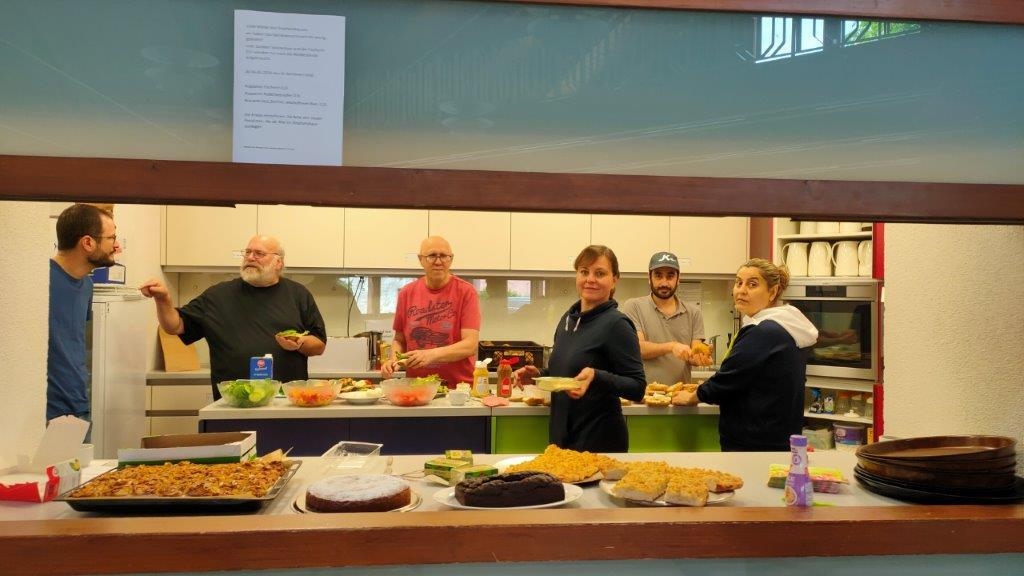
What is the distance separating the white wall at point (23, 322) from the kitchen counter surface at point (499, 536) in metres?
0.33

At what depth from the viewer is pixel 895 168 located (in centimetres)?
141

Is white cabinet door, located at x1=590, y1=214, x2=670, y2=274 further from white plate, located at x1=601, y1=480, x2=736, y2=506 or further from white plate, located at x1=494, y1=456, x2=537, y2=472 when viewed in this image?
white plate, located at x1=601, y1=480, x2=736, y2=506

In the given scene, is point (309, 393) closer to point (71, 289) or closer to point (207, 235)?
point (71, 289)

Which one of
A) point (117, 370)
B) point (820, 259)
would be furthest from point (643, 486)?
point (820, 259)

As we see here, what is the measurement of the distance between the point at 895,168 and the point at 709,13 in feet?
1.58

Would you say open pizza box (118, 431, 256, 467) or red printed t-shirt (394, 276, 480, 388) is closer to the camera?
open pizza box (118, 431, 256, 467)

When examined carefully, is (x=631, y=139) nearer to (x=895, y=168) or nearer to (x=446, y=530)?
(x=895, y=168)

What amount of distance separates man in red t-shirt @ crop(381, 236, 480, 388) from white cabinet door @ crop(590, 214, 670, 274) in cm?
204

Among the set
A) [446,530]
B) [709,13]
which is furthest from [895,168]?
[446,530]

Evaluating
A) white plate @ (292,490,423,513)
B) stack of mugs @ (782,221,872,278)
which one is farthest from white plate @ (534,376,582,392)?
stack of mugs @ (782,221,872,278)

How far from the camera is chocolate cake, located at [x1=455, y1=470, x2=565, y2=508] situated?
145cm

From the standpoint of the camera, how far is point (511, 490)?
57.9 inches

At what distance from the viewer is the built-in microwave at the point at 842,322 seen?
16.1 feet

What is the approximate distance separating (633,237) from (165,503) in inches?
187
